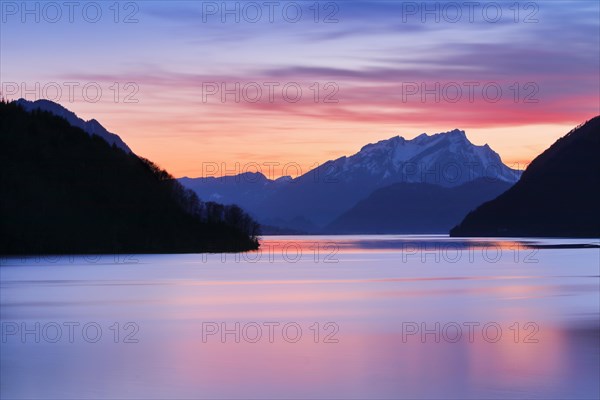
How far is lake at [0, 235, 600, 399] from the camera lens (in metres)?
30.9

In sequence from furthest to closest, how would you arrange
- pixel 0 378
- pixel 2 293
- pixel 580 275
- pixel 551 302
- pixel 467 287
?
pixel 580 275 < pixel 467 287 < pixel 2 293 < pixel 551 302 < pixel 0 378

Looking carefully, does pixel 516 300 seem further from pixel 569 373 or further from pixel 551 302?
pixel 569 373

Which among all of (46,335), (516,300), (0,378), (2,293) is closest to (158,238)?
(2,293)

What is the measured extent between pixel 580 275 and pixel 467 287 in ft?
68.1

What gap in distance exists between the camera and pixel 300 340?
42469 mm

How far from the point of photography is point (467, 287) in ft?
260

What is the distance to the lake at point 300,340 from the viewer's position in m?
30.9

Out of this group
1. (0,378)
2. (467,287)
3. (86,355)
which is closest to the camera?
(0,378)

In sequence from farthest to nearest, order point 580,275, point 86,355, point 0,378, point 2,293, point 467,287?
point 580,275 < point 467,287 < point 2,293 < point 86,355 < point 0,378

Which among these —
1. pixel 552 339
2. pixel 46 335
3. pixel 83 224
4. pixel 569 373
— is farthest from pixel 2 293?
pixel 83 224

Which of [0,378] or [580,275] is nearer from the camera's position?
[0,378]

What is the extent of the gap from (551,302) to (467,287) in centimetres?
1642

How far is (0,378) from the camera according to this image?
105 ft

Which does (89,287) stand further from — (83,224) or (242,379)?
(83,224)
